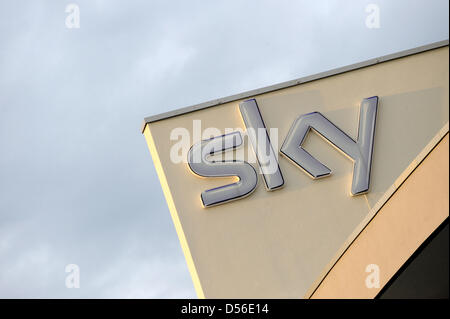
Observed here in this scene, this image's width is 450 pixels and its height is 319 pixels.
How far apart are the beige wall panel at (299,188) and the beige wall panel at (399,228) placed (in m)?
6.00

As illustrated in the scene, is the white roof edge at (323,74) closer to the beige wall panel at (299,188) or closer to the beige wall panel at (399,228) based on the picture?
the beige wall panel at (299,188)

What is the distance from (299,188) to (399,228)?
27.1 feet

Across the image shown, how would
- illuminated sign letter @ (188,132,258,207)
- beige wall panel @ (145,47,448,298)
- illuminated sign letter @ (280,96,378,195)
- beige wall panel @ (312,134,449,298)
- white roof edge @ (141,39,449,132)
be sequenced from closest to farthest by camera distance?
1. beige wall panel @ (312,134,449,298)
2. beige wall panel @ (145,47,448,298)
3. illuminated sign letter @ (188,132,258,207)
4. illuminated sign letter @ (280,96,378,195)
5. white roof edge @ (141,39,449,132)

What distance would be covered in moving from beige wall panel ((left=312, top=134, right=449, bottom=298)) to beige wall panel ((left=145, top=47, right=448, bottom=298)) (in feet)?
19.7

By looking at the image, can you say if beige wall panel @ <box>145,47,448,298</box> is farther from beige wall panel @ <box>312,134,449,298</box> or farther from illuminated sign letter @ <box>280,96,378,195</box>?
beige wall panel @ <box>312,134,449,298</box>

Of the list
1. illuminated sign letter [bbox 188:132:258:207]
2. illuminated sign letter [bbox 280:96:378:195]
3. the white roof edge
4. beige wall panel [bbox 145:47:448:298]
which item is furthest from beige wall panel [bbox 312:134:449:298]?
A: the white roof edge

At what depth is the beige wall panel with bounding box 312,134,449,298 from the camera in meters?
7.44

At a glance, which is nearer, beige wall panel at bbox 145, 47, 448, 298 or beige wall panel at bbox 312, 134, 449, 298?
beige wall panel at bbox 312, 134, 449, 298

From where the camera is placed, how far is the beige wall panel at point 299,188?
15.6m

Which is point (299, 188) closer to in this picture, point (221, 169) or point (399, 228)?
point (221, 169)

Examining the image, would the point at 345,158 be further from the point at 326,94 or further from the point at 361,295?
the point at 361,295

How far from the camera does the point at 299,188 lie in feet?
54.0

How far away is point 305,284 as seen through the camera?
50.8 feet
